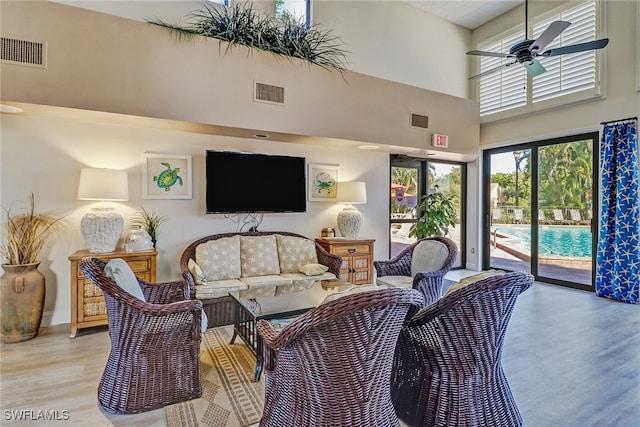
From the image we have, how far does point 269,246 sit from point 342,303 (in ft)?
10.1

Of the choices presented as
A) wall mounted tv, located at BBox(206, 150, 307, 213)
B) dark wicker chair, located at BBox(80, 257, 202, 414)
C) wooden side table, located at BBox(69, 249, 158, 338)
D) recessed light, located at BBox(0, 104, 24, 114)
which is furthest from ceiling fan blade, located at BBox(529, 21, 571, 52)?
recessed light, located at BBox(0, 104, 24, 114)

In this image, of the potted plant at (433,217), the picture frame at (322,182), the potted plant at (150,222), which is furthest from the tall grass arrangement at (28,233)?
the potted plant at (433,217)

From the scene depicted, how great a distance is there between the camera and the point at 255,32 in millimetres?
3953

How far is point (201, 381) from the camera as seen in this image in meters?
2.33

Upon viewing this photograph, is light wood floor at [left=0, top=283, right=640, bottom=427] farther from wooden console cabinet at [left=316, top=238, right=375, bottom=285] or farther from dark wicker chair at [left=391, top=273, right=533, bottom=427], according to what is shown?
wooden console cabinet at [left=316, top=238, right=375, bottom=285]

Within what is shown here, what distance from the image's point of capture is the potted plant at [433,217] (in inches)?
225

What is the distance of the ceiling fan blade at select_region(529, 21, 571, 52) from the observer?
2.88 m

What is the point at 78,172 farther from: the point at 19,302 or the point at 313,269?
the point at 313,269

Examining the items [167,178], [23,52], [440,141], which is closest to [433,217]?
[440,141]

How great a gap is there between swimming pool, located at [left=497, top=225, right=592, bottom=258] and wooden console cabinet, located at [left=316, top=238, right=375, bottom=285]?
9.88 ft

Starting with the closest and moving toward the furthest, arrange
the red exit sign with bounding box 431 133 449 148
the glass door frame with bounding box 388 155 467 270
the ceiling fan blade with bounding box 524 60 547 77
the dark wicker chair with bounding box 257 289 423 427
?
the dark wicker chair with bounding box 257 289 423 427
the ceiling fan blade with bounding box 524 60 547 77
the red exit sign with bounding box 431 133 449 148
the glass door frame with bounding box 388 155 467 270

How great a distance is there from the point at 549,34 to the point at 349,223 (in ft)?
10.2

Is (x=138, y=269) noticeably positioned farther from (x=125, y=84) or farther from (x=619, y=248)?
(x=619, y=248)

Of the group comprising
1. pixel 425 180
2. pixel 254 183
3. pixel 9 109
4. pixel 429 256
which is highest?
pixel 9 109
